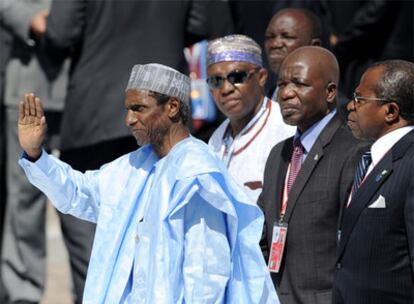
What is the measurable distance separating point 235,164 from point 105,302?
126 centimetres

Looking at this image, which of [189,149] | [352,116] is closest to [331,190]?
[352,116]

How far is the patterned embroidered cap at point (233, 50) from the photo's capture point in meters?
6.33

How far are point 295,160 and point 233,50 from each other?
84 cm

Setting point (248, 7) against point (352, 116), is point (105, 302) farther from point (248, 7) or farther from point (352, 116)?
point (248, 7)

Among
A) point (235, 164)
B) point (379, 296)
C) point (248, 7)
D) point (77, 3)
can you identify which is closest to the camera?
point (379, 296)

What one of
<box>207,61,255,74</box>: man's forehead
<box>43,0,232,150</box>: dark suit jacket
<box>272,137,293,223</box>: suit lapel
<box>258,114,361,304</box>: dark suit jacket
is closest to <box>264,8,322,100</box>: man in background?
<box>207,61,255,74</box>: man's forehead

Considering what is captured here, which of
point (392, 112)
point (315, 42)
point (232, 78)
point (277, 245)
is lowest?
point (277, 245)

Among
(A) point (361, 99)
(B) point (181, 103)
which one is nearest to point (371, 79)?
(A) point (361, 99)

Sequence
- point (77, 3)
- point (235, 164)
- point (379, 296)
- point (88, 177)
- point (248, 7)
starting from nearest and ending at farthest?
1. point (379, 296)
2. point (88, 177)
3. point (235, 164)
4. point (77, 3)
5. point (248, 7)

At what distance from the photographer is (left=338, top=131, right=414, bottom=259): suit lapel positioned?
204 inches

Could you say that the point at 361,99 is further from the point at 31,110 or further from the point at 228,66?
the point at 31,110

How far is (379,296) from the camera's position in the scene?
511cm

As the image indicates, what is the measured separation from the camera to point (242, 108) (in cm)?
625

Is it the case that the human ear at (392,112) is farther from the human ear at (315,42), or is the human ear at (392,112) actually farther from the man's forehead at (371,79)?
the human ear at (315,42)
